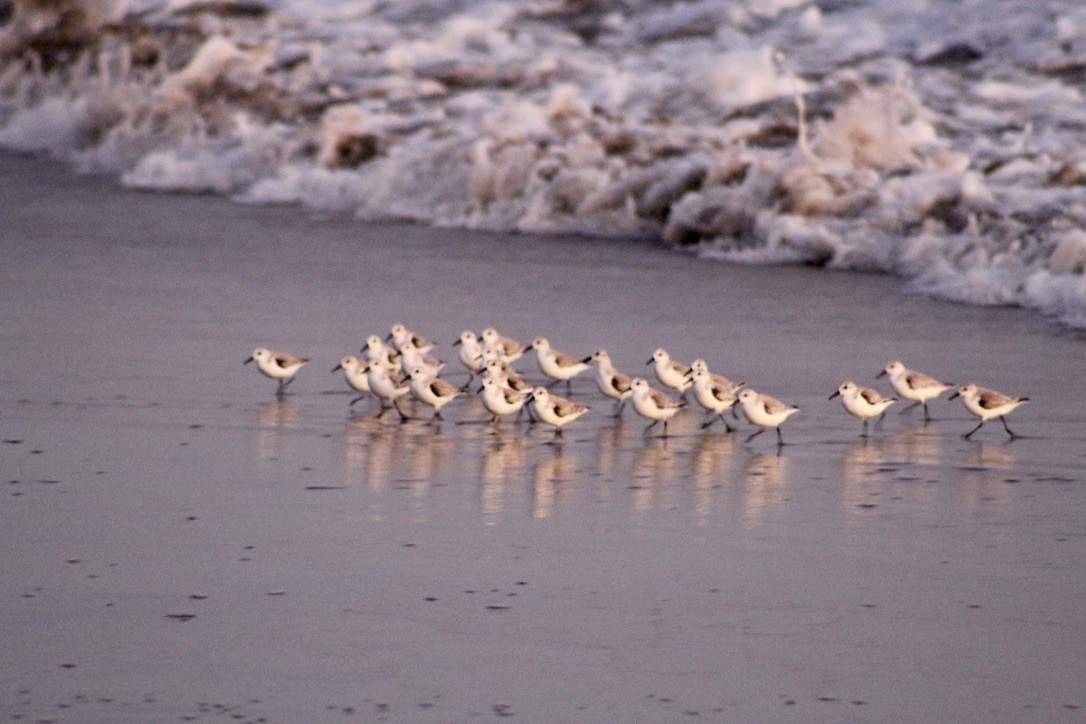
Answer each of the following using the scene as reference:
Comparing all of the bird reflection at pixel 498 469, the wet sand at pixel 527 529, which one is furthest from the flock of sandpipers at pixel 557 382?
the bird reflection at pixel 498 469

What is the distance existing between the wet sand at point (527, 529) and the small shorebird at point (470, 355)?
0.75ft

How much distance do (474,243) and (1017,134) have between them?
6351 mm

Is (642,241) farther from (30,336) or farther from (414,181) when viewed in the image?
(30,336)

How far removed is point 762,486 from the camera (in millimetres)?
9000

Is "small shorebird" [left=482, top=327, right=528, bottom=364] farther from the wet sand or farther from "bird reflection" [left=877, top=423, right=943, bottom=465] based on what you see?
"bird reflection" [left=877, top=423, right=943, bottom=465]

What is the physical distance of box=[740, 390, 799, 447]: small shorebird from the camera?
10.1m

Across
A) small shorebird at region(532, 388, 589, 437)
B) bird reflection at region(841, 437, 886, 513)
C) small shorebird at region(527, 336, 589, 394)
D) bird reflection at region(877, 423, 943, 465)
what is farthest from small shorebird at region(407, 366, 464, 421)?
bird reflection at region(877, 423, 943, 465)

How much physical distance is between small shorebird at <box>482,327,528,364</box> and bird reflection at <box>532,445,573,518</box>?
6.18ft

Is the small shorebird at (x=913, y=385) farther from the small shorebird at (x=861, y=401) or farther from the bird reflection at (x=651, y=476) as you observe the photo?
the bird reflection at (x=651, y=476)

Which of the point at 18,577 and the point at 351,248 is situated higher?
the point at 351,248

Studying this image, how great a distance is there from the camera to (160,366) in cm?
1162

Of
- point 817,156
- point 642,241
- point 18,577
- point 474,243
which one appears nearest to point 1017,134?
point 817,156

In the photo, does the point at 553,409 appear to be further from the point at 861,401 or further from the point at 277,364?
the point at 277,364

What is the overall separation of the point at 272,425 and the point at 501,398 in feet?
4.05
